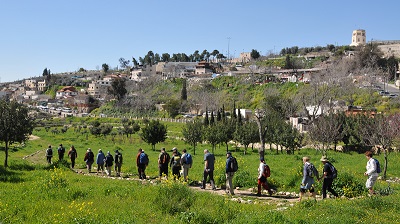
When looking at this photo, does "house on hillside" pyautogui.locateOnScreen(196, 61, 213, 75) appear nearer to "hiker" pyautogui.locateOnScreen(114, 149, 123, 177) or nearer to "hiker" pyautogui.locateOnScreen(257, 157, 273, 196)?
"hiker" pyautogui.locateOnScreen(114, 149, 123, 177)

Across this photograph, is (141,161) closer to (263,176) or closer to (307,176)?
(263,176)

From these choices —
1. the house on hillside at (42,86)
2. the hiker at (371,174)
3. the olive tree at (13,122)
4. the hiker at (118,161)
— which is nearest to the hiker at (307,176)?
the hiker at (371,174)

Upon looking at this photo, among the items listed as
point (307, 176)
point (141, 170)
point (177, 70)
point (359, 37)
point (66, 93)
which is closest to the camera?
point (307, 176)

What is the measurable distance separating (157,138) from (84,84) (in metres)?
148

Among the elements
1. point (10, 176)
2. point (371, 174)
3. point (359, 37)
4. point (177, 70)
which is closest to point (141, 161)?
point (10, 176)

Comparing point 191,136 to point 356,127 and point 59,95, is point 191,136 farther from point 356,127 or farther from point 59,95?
point 59,95

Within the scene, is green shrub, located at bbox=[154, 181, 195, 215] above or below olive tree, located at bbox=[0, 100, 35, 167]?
below

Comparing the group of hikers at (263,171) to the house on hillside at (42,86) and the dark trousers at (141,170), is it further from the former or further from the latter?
the house on hillside at (42,86)

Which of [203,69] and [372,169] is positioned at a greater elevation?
[203,69]

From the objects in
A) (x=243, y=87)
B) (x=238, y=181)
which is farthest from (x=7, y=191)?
(x=243, y=87)

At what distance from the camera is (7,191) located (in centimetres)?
1222

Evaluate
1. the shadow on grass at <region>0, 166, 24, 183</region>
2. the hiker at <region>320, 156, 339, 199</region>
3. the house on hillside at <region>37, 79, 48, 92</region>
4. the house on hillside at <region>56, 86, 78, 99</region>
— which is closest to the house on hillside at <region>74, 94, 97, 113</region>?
the house on hillside at <region>56, 86, 78, 99</region>

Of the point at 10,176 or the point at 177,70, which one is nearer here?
the point at 10,176

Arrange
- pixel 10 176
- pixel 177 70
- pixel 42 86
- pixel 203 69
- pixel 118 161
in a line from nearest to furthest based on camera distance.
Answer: pixel 10 176 < pixel 118 161 < pixel 203 69 < pixel 177 70 < pixel 42 86
